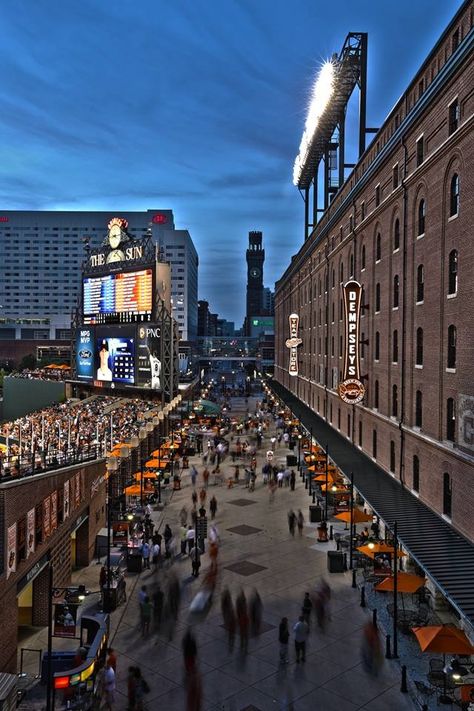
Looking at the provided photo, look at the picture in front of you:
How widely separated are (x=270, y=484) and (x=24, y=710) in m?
28.3

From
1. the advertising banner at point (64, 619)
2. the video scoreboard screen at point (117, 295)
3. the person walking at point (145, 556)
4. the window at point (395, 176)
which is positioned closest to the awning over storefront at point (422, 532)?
the person walking at point (145, 556)

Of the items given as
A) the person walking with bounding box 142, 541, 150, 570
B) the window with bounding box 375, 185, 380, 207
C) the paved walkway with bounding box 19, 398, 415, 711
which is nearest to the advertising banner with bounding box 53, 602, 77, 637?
the paved walkway with bounding box 19, 398, 415, 711

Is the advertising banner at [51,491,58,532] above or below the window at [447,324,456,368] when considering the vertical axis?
below

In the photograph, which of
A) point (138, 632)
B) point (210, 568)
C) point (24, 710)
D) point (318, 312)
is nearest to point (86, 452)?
point (210, 568)

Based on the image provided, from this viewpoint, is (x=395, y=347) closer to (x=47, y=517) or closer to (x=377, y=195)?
(x=377, y=195)

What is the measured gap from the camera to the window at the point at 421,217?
2760 cm

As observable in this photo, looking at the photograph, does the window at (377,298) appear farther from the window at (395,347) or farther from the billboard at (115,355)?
the billboard at (115,355)

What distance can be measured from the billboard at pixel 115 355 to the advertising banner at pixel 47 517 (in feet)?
130

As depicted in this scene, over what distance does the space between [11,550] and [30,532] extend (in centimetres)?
188

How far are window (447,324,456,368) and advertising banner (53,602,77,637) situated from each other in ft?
50.8

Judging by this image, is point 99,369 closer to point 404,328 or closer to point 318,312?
point 318,312

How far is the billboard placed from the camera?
204 feet

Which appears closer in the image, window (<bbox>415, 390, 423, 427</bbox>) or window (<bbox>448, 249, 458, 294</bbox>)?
window (<bbox>448, 249, 458, 294</bbox>)

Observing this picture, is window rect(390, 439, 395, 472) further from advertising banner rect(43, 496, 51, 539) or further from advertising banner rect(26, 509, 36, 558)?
advertising banner rect(26, 509, 36, 558)
